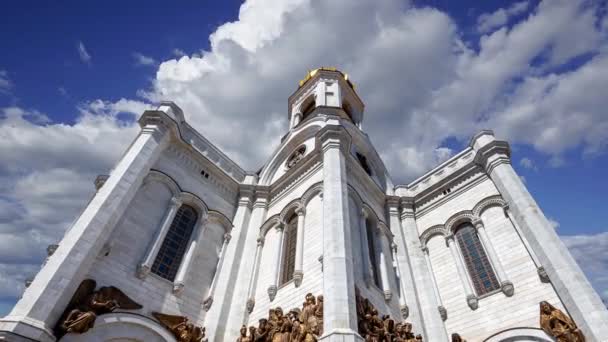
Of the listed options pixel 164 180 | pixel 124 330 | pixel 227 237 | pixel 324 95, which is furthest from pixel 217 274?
pixel 324 95

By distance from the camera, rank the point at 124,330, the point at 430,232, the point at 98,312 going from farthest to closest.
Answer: the point at 430,232 → the point at 124,330 → the point at 98,312

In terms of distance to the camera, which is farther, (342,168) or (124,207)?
(342,168)

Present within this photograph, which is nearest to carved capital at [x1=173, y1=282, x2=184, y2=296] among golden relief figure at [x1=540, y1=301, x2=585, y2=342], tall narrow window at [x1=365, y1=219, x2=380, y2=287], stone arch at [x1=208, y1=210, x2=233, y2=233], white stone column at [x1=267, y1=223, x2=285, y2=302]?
white stone column at [x1=267, y1=223, x2=285, y2=302]

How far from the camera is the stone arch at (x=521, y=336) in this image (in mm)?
11320

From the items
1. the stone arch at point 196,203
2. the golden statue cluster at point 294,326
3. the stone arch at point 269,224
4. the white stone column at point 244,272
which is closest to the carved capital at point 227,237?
the white stone column at point 244,272

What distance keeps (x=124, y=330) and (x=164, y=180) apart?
6482mm

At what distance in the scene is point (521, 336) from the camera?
38.4ft

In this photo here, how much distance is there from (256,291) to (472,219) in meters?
10.7

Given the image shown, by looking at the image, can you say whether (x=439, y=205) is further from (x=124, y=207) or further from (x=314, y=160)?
(x=124, y=207)

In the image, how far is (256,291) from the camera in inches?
558

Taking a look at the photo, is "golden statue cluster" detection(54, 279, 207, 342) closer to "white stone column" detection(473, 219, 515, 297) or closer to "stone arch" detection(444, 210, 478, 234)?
"white stone column" detection(473, 219, 515, 297)

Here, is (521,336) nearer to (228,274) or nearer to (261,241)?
→ (261,241)

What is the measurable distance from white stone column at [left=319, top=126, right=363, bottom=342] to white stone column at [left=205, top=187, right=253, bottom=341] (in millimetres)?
5083

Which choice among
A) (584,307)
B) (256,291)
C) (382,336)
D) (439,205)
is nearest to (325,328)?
(382,336)
